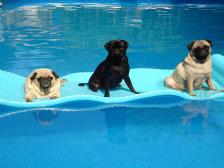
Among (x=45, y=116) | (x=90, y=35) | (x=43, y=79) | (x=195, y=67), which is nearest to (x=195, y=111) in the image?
(x=195, y=67)

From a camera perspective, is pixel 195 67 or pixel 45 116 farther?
pixel 195 67

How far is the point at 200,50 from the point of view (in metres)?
6.00

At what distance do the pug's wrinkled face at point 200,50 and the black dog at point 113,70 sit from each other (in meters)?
1.04

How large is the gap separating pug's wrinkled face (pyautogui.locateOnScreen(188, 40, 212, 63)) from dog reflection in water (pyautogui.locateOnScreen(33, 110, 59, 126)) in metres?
2.30

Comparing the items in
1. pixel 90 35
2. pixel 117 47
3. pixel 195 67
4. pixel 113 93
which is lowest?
pixel 113 93

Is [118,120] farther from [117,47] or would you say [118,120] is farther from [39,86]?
[39,86]

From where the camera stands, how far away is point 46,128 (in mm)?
5125

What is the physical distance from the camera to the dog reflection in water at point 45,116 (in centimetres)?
532

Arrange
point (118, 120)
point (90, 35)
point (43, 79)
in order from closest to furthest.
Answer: point (118, 120), point (43, 79), point (90, 35)

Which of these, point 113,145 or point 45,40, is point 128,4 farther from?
point 113,145

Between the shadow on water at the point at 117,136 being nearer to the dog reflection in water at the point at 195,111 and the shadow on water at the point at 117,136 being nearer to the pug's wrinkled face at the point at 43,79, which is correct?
the dog reflection in water at the point at 195,111

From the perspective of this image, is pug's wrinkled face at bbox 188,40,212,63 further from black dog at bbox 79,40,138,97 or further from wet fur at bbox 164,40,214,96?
black dog at bbox 79,40,138,97

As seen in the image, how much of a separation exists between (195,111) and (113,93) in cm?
138

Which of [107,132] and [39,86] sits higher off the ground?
[39,86]
